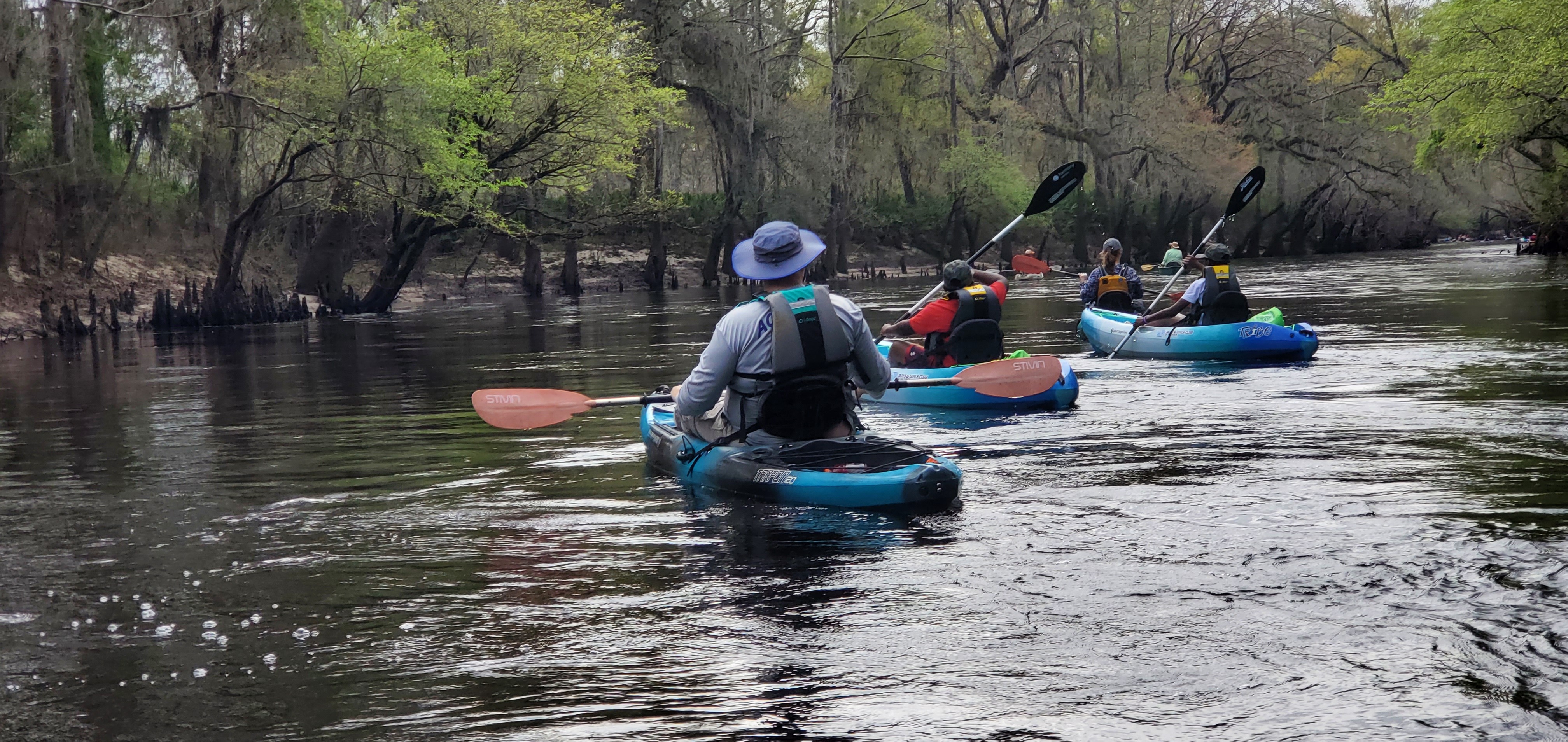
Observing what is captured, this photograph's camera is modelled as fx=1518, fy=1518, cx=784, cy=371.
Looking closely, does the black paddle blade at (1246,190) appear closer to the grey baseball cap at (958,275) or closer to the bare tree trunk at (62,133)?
the grey baseball cap at (958,275)

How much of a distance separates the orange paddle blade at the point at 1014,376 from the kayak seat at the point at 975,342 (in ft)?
3.81

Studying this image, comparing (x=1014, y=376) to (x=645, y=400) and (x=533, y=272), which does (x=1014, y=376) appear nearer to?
(x=645, y=400)

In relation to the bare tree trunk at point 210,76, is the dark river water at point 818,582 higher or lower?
lower

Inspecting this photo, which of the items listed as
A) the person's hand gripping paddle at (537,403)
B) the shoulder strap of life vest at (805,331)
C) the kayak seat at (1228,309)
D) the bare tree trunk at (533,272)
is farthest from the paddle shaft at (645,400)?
the bare tree trunk at (533,272)

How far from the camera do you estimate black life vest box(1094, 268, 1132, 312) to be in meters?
17.6

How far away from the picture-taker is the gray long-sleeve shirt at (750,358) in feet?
25.0

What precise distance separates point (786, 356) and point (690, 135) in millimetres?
36348

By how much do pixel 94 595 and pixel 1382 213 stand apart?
49057 mm

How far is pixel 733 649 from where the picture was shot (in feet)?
17.4

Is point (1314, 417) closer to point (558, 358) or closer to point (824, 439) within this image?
point (824, 439)

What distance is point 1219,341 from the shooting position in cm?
1548

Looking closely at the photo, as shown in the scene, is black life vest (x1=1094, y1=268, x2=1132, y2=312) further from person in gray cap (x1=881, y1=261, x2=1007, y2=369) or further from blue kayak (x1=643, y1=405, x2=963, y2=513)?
blue kayak (x1=643, y1=405, x2=963, y2=513)

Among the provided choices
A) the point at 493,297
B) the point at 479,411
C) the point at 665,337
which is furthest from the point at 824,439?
the point at 493,297

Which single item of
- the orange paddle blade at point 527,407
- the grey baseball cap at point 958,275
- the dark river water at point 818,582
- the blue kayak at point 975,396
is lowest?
the dark river water at point 818,582
